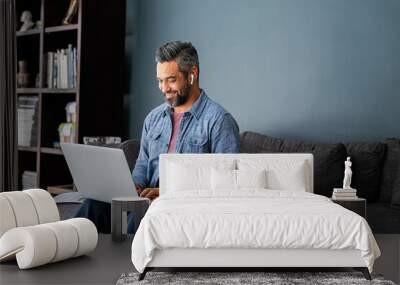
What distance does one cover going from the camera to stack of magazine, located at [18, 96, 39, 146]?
20.3ft

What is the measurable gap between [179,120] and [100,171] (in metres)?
0.69

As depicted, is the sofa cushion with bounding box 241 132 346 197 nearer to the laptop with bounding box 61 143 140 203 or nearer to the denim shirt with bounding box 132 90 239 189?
the denim shirt with bounding box 132 90 239 189

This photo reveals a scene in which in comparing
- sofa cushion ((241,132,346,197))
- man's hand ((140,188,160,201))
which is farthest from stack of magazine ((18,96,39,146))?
sofa cushion ((241,132,346,197))

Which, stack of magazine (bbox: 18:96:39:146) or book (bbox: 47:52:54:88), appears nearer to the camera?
book (bbox: 47:52:54:88)

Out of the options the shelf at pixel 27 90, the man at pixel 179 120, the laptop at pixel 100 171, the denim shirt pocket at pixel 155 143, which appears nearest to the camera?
the laptop at pixel 100 171

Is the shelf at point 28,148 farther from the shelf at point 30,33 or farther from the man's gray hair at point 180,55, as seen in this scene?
the man's gray hair at point 180,55

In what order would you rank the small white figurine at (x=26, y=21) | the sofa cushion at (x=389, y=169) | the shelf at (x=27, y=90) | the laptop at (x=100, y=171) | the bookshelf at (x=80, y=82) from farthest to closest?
1. the small white figurine at (x=26, y=21)
2. the shelf at (x=27, y=90)
3. the bookshelf at (x=80, y=82)
4. the sofa cushion at (x=389, y=169)
5. the laptop at (x=100, y=171)

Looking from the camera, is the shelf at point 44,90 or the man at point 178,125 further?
the shelf at point 44,90

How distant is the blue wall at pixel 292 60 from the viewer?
5043 mm

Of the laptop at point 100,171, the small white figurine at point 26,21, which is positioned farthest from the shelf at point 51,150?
the laptop at point 100,171

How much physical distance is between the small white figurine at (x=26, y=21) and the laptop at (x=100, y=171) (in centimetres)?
244

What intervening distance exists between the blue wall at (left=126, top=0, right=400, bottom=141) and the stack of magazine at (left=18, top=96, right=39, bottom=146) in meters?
0.93

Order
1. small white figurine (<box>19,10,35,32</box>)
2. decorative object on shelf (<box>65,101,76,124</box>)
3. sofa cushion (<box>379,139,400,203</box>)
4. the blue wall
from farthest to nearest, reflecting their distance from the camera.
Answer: small white figurine (<box>19,10,35,32</box>) < decorative object on shelf (<box>65,101,76,124</box>) < the blue wall < sofa cushion (<box>379,139,400,203</box>)

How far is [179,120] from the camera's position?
4504 millimetres
